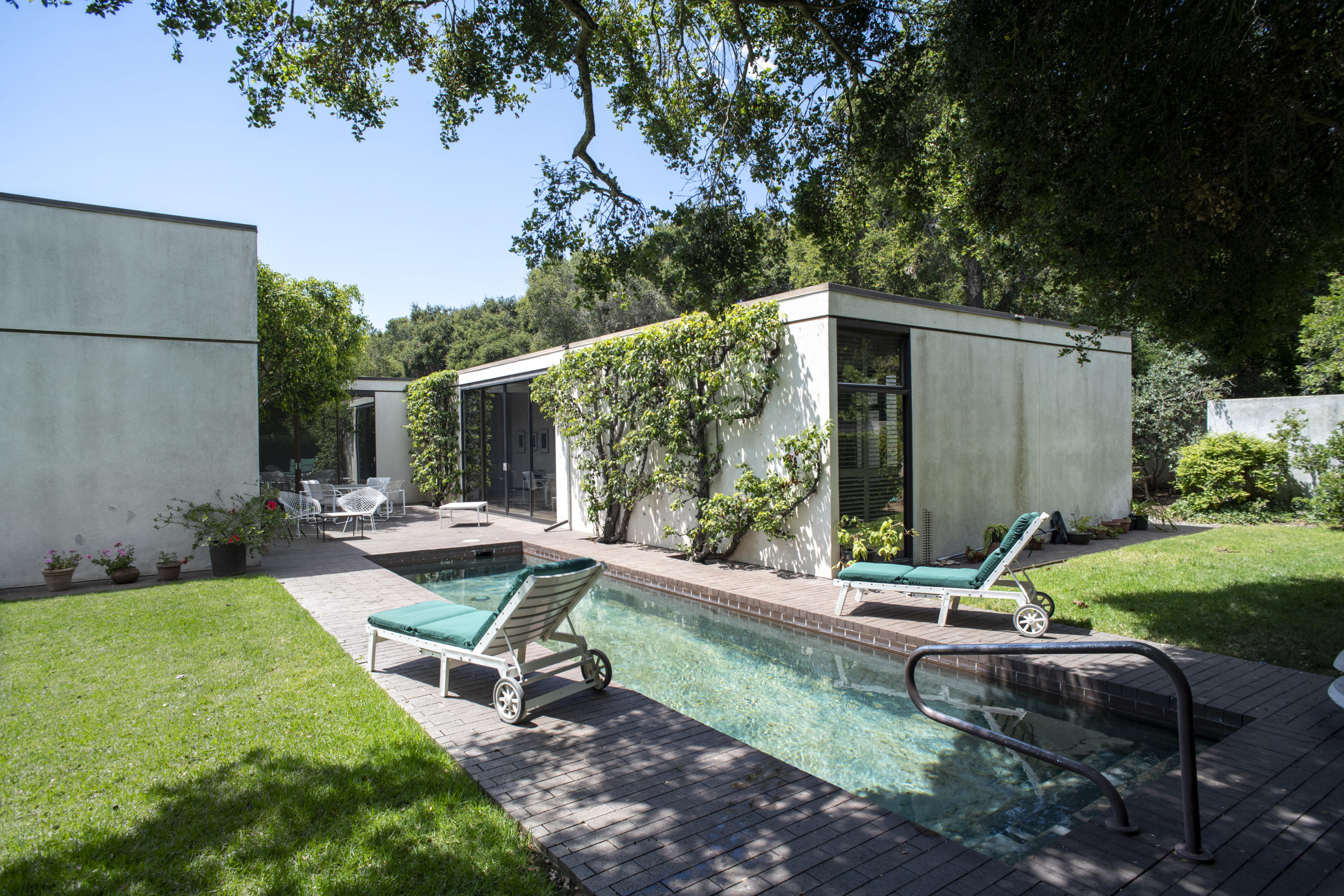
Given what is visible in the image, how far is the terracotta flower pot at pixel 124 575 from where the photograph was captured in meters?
8.22

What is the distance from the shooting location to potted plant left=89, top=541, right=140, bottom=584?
8.23 m

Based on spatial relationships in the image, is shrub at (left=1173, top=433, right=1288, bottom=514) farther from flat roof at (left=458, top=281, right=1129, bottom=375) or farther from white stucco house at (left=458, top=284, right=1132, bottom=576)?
flat roof at (left=458, top=281, right=1129, bottom=375)

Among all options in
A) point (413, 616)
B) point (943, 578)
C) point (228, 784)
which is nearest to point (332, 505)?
point (413, 616)

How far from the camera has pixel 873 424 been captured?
8867 millimetres

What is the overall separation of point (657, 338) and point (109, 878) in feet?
28.0

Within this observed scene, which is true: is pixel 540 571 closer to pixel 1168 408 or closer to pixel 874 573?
pixel 874 573

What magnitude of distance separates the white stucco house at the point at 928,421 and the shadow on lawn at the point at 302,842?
6014mm

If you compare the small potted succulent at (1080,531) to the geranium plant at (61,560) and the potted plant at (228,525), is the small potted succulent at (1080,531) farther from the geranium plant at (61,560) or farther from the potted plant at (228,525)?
the geranium plant at (61,560)

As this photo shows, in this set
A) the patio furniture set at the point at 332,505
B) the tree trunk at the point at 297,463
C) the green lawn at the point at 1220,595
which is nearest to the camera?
the green lawn at the point at 1220,595

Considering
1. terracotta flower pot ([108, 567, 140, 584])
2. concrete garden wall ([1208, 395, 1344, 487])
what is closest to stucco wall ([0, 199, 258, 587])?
terracotta flower pot ([108, 567, 140, 584])

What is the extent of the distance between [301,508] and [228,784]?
36.9 feet

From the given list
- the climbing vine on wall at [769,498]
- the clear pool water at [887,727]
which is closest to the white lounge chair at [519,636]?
the clear pool water at [887,727]

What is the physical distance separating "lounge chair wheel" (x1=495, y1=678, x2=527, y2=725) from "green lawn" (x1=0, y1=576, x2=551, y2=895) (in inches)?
21.5

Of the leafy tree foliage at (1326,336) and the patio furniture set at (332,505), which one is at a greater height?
the leafy tree foliage at (1326,336)
